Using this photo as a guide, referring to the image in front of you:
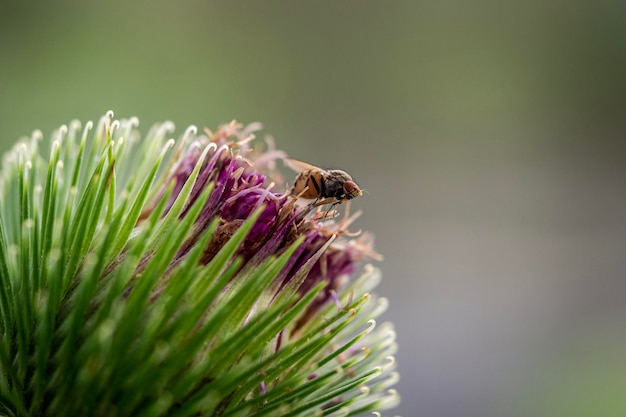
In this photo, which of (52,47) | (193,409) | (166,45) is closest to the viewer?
(193,409)

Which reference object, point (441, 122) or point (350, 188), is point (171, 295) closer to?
point (350, 188)

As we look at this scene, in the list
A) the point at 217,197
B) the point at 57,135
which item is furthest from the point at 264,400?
the point at 57,135

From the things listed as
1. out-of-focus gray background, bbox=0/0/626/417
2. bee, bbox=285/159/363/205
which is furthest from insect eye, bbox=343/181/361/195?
out-of-focus gray background, bbox=0/0/626/417

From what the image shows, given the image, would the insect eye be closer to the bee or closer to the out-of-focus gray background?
the bee

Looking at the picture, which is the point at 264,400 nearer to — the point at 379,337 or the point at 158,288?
the point at 158,288

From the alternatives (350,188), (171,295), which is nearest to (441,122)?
(350,188)

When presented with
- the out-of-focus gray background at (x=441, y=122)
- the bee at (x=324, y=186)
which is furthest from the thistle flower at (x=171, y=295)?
the out-of-focus gray background at (x=441, y=122)
